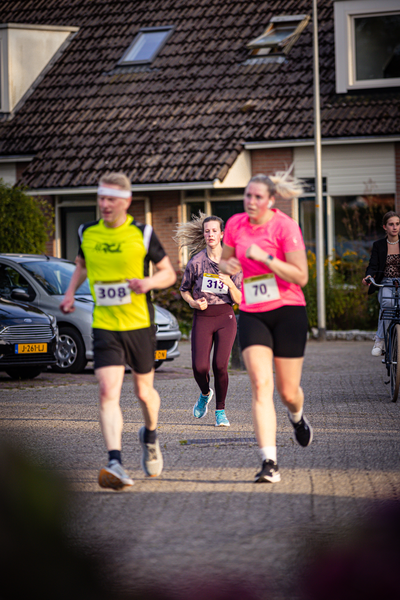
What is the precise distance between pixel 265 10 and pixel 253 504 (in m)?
20.8

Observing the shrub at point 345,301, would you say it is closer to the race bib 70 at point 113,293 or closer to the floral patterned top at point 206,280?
the floral patterned top at point 206,280

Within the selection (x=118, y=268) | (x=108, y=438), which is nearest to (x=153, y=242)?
(x=118, y=268)

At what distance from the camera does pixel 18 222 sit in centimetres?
1998

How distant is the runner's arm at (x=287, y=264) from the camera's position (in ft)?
19.8

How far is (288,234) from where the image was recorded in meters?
6.28

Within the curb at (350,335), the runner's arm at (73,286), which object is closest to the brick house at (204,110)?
the curb at (350,335)

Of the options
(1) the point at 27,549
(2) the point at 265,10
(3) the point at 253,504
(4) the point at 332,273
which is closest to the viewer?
(1) the point at 27,549

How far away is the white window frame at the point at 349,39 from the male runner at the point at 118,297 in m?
16.5

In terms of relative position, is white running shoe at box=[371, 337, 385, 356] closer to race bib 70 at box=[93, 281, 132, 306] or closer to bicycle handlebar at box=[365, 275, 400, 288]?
bicycle handlebar at box=[365, 275, 400, 288]

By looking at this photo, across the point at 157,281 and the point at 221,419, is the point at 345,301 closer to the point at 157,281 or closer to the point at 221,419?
the point at 221,419

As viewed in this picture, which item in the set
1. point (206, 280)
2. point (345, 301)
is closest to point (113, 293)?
point (206, 280)

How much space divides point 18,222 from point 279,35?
8484 mm

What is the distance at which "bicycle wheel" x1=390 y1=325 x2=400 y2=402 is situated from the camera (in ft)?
32.8

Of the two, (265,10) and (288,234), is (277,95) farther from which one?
(288,234)
